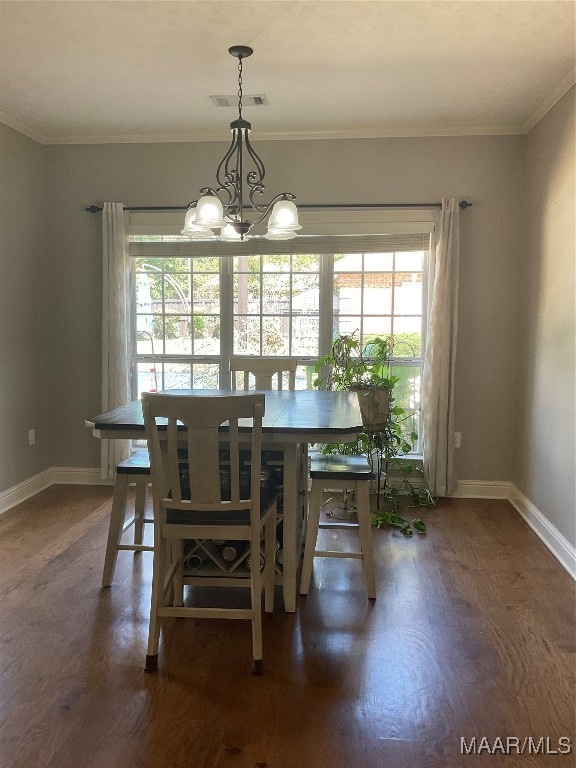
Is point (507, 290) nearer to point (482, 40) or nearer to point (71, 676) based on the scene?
point (482, 40)

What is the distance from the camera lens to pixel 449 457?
172 inches

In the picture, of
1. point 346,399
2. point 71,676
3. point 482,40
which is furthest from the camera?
point 346,399

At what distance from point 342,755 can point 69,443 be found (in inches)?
137

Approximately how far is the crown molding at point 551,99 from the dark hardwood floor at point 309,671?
2.53 m

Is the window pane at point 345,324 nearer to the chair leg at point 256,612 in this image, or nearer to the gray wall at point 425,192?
the gray wall at point 425,192

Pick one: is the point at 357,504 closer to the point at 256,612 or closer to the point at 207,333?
the point at 256,612

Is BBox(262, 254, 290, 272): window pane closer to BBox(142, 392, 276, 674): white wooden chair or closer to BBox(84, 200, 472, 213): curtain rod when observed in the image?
BBox(84, 200, 472, 213): curtain rod

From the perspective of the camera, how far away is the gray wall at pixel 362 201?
4.31m

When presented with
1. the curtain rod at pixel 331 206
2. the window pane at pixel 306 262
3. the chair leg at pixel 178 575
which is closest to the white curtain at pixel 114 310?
the curtain rod at pixel 331 206

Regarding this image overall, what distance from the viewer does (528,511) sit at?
→ 398cm

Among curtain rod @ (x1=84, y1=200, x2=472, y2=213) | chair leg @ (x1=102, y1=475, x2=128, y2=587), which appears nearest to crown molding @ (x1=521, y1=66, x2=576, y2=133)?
curtain rod @ (x1=84, y1=200, x2=472, y2=213)

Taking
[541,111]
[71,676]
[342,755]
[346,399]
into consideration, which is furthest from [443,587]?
[541,111]


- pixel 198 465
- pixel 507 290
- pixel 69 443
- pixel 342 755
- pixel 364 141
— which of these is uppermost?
pixel 364 141

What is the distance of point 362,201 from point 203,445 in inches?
108
